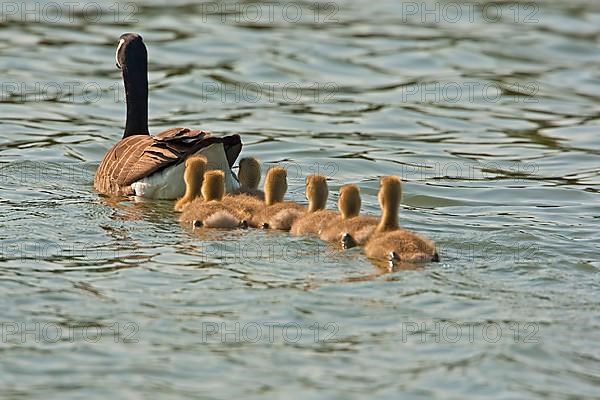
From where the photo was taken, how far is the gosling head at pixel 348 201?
10.8m

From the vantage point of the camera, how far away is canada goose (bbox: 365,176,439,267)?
9984mm

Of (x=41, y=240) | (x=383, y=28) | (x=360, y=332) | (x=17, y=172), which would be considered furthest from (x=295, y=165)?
(x=383, y=28)

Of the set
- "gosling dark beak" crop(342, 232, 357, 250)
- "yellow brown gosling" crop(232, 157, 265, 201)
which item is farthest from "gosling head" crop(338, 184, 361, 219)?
"yellow brown gosling" crop(232, 157, 265, 201)

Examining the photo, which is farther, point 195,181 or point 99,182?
point 99,182

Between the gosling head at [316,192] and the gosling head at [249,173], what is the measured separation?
4.59 ft

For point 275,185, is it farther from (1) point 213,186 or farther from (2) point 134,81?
(2) point 134,81

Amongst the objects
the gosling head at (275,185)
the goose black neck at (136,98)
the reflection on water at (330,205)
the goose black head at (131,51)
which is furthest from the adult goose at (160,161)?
the goose black head at (131,51)

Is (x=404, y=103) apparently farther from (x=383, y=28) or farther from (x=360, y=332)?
(x=360, y=332)

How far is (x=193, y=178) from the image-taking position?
39.4 ft

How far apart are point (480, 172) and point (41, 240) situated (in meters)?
6.15

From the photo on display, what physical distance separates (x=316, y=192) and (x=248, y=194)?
120 cm

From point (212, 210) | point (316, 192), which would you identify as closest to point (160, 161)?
point (212, 210)

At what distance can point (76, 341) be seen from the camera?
8.41 metres

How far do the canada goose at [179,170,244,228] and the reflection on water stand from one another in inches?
A: 5.8
